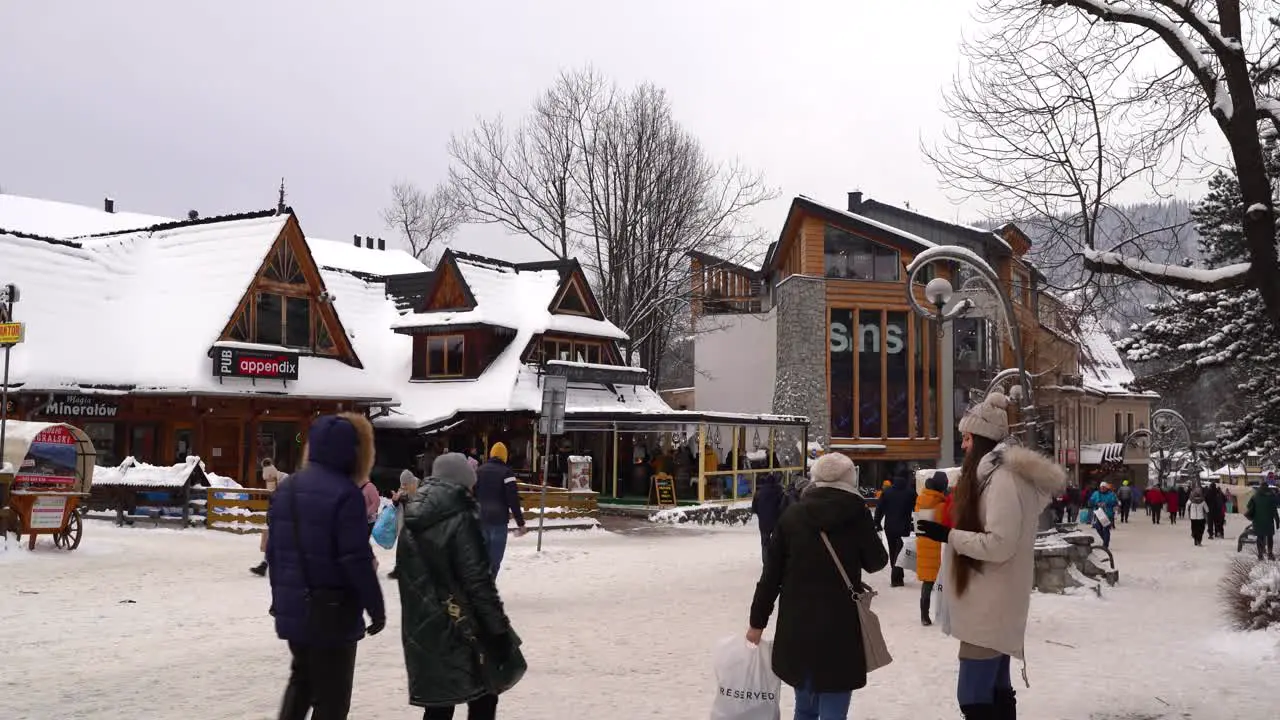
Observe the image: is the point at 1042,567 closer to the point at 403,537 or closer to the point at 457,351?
the point at 403,537

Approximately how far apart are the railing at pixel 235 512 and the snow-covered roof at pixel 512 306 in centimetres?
1356

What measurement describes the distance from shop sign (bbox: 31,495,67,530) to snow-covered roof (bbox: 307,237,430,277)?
36.2 metres

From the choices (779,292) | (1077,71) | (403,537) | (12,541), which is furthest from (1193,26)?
(779,292)

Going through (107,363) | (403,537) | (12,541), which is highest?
(107,363)

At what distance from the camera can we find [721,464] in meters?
35.0

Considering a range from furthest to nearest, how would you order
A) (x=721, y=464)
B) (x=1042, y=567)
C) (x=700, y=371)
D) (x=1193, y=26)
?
(x=700, y=371), (x=721, y=464), (x=1042, y=567), (x=1193, y=26)

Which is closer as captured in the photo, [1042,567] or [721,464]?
[1042,567]

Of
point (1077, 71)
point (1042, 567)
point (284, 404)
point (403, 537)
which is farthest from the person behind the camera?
point (284, 404)

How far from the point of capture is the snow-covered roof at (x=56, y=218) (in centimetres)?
4625

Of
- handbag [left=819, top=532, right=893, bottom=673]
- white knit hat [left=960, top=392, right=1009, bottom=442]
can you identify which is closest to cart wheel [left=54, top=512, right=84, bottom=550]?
handbag [left=819, top=532, right=893, bottom=673]

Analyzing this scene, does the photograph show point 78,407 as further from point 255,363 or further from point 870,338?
point 870,338

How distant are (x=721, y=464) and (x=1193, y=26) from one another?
86.2 feet

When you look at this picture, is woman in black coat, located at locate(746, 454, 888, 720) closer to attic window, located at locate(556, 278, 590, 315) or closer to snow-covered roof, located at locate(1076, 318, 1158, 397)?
attic window, located at locate(556, 278, 590, 315)

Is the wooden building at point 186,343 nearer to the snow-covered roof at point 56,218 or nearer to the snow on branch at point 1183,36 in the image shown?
the snow-covered roof at point 56,218
